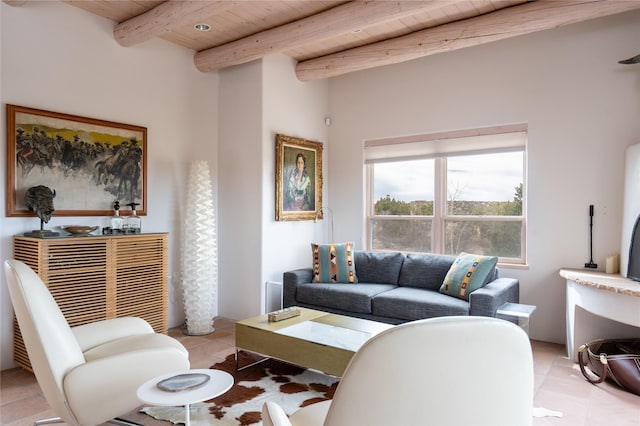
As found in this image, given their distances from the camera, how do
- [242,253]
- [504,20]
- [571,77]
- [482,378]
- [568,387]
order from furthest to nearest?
[242,253] → [571,77] → [504,20] → [568,387] → [482,378]

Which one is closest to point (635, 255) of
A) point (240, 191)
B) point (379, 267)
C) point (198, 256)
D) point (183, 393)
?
point (379, 267)

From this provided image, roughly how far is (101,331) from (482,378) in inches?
95.1

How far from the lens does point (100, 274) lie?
339cm

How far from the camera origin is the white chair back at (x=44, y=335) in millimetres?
1981

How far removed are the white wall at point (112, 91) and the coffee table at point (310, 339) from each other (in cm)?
182

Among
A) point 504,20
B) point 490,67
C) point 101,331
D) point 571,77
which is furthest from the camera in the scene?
point 490,67

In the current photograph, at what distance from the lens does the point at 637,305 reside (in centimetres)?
282

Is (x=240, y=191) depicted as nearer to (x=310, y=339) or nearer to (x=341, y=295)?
(x=341, y=295)

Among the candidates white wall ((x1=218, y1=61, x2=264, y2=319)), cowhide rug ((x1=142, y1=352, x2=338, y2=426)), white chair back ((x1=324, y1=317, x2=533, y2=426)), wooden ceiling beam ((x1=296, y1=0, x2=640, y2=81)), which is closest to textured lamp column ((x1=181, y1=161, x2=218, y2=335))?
white wall ((x1=218, y1=61, x2=264, y2=319))

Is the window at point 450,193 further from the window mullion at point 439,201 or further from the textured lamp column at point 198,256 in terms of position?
the textured lamp column at point 198,256

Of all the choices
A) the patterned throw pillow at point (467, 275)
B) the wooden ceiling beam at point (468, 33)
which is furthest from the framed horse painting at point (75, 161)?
the patterned throw pillow at point (467, 275)

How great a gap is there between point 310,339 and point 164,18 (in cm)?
287

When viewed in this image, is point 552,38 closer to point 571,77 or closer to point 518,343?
point 571,77

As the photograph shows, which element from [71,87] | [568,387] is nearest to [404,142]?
[568,387]
